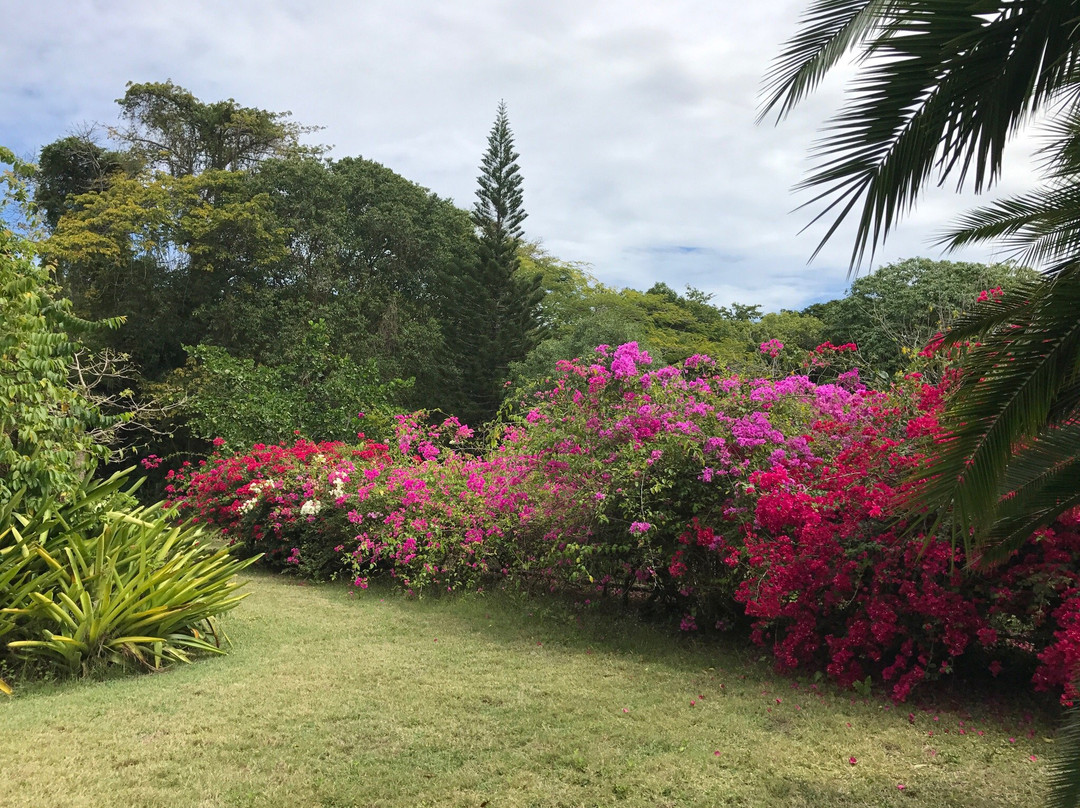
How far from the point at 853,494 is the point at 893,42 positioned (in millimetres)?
3033

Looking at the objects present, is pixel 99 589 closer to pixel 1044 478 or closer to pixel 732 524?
pixel 732 524

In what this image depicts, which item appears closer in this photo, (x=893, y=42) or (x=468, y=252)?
(x=893, y=42)

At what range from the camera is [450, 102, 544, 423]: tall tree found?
23281 millimetres

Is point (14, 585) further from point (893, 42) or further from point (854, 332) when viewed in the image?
point (854, 332)

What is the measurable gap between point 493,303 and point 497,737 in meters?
20.5

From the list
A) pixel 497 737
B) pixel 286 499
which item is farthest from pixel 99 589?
pixel 286 499

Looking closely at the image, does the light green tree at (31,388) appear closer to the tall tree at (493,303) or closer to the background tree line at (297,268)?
the background tree line at (297,268)

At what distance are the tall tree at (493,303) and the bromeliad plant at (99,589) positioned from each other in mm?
17468

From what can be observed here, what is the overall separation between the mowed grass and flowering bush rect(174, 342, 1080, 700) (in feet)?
1.43

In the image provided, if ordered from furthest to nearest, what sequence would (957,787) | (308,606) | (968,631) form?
(308,606) < (968,631) < (957,787)

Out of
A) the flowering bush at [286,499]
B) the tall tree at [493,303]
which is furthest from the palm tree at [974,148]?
the tall tree at [493,303]

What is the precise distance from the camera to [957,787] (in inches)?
120

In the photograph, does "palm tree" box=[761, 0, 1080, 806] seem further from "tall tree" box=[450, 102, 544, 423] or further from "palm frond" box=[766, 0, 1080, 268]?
"tall tree" box=[450, 102, 544, 423]

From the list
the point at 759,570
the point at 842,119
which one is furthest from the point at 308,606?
the point at 842,119
